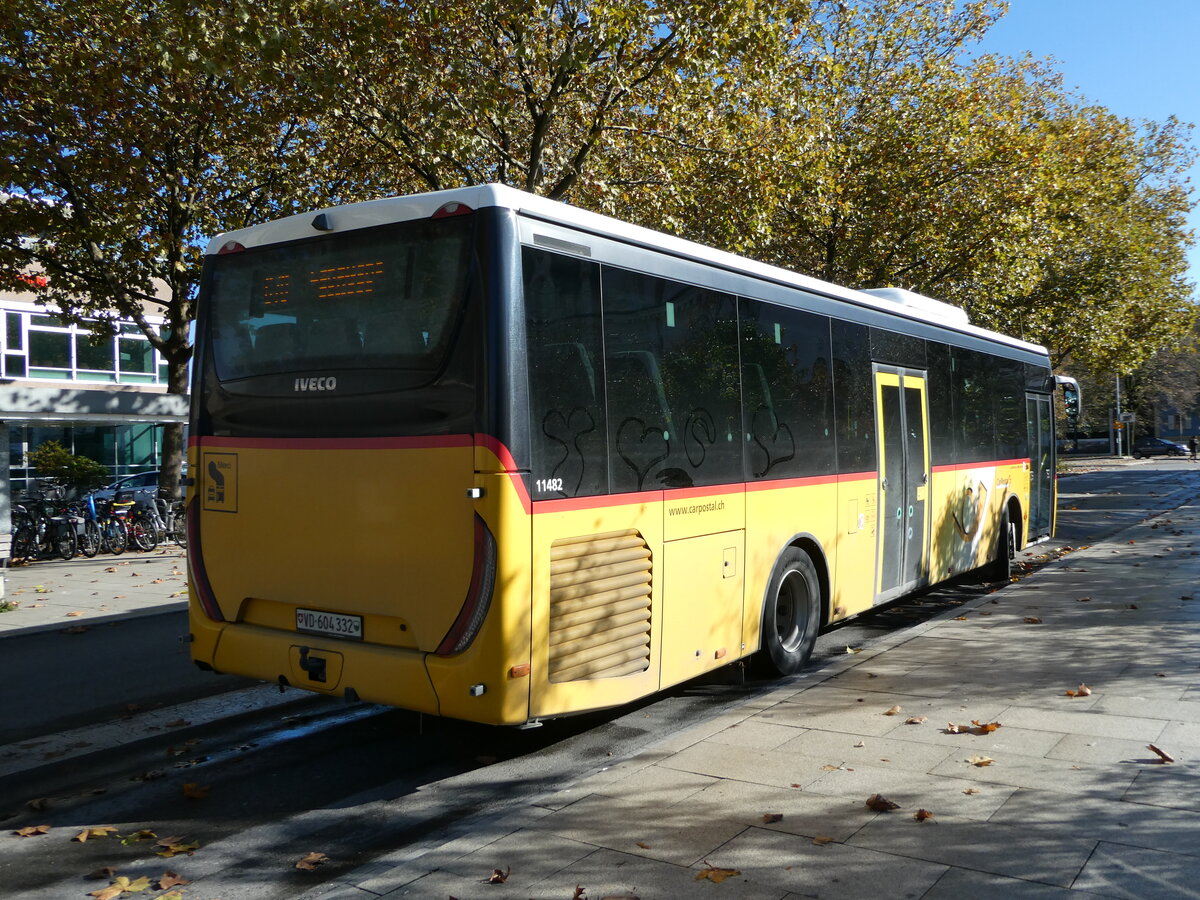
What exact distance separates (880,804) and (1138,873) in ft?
3.66

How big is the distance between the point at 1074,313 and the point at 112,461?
31.6m

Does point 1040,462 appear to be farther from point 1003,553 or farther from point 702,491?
point 702,491

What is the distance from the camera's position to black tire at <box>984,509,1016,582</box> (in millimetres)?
13055

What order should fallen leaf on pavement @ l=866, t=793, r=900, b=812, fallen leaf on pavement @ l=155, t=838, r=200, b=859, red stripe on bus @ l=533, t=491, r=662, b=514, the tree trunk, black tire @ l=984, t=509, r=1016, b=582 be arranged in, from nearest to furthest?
fallen leaf on pavement @ l=866, t=793, r=900, b=812 → fallen leaf on pavement @ l=155, t=838, r=200, b=859 → red stripe on bus @ l=533, t=491, r=662, b=514 → black tire @ l=984, t=509, r=1016, b=582 → the tree trunk

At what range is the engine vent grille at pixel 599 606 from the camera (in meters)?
5.38

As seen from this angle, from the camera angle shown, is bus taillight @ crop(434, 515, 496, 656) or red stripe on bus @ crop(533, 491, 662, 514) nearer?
bus taillight @ crop(434, 515, 496, 656)

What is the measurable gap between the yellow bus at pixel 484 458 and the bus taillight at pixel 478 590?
0.04 feet

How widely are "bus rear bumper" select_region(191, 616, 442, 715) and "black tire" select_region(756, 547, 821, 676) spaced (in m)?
3.08

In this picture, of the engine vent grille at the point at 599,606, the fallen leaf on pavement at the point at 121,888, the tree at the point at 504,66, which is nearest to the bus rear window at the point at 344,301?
the engine vent grille at the point at 599,606

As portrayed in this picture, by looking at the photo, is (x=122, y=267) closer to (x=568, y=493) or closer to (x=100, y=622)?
(x=100, y=622)

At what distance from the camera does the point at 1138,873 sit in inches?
153

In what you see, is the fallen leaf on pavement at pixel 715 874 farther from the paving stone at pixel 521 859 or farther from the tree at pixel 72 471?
the tree at pixel 72 471

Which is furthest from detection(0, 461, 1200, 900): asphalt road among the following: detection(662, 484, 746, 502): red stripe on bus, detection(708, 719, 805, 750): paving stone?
detection(662, 484, 746, 502): red stripe on bus

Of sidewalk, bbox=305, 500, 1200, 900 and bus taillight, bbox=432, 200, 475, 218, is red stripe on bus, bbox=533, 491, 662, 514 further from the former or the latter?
bus taillight, bbox=432, 200, 475, 218
